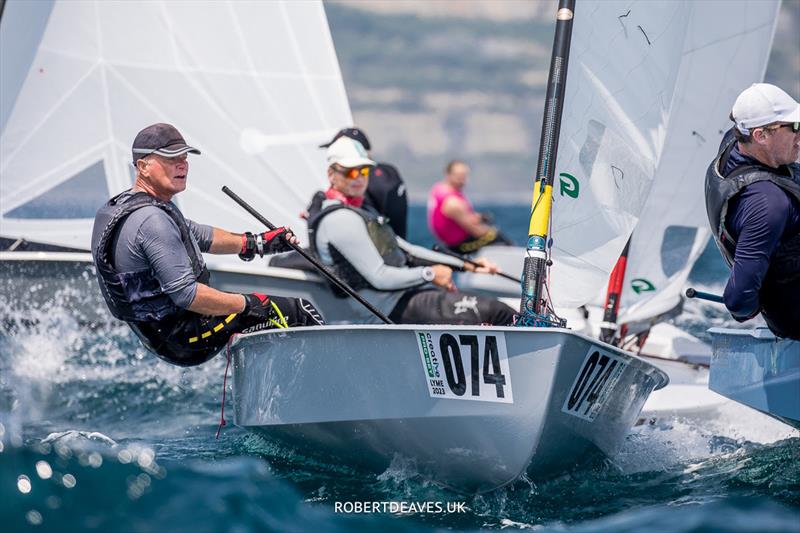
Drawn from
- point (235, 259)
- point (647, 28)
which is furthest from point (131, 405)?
point (647, 28)

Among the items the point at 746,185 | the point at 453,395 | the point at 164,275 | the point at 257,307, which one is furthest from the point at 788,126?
the point at 164,275

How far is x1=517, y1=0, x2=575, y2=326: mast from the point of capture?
3770mm

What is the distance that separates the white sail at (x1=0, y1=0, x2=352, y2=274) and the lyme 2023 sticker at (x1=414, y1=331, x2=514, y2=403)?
311cm

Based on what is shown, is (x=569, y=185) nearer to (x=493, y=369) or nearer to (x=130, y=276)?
(x=493, y=369)

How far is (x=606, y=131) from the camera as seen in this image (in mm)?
4246

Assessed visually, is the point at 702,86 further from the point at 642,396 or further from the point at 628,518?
the point at 628,518

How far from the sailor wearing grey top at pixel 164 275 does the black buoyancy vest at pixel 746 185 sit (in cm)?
153

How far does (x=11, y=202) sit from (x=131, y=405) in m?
1.76

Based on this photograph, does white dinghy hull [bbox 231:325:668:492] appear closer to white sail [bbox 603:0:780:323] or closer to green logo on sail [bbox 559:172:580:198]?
green logo on sail [bbox 559:172:580:198]

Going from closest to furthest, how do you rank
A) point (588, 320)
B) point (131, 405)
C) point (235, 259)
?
point (131, 405) → point (588, 320) → point (235, 259)

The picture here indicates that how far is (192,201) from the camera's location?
6770mm

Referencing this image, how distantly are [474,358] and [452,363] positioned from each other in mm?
76

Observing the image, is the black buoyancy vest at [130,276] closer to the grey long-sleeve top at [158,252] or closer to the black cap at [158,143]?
the grey long-sleeve top at [158,252]

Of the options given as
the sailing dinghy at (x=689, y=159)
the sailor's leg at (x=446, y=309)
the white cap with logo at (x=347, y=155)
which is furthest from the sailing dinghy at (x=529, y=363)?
the sailing dinghy at (x=689, y=159)
